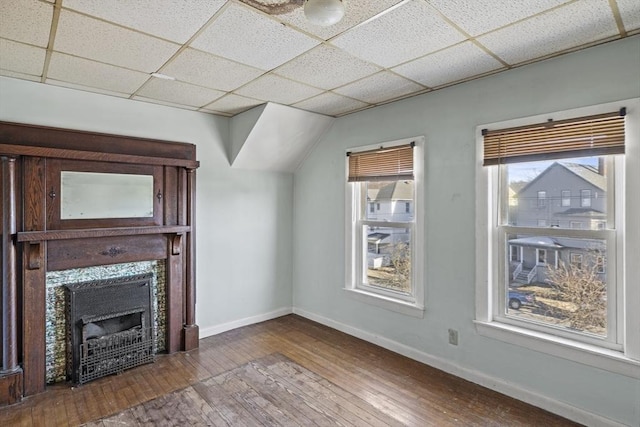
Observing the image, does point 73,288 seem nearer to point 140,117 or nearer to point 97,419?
point 97,419

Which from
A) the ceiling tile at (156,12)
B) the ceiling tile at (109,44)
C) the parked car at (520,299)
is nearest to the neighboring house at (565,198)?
the parked car at (520,299)

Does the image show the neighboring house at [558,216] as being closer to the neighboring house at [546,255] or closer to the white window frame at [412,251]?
the neighboring house at [546,255]

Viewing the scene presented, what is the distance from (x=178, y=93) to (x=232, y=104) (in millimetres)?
537

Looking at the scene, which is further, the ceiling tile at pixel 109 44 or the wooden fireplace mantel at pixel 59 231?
the wooden fireplace mantel at pixel 59 231

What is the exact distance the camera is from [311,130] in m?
4.07

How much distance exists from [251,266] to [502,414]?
291 centimetres

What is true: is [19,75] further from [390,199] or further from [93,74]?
[390,199]

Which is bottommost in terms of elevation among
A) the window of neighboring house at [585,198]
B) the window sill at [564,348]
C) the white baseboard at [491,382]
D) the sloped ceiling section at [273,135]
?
the white baseboard at [491,382]

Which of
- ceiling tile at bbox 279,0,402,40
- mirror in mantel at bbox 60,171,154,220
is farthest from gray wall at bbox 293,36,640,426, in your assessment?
mirror in mantel at bbox 60,171,154,220

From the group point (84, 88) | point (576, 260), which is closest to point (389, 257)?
point (576, 260)

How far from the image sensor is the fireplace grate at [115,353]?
2.85 metres

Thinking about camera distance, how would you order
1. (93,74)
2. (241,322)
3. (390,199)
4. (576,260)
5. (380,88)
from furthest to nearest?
(241,322) < (390,199) < (380,88) < (93,74) < (576,260)

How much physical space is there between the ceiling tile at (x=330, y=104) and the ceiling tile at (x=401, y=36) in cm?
93

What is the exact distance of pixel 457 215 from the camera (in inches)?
118
